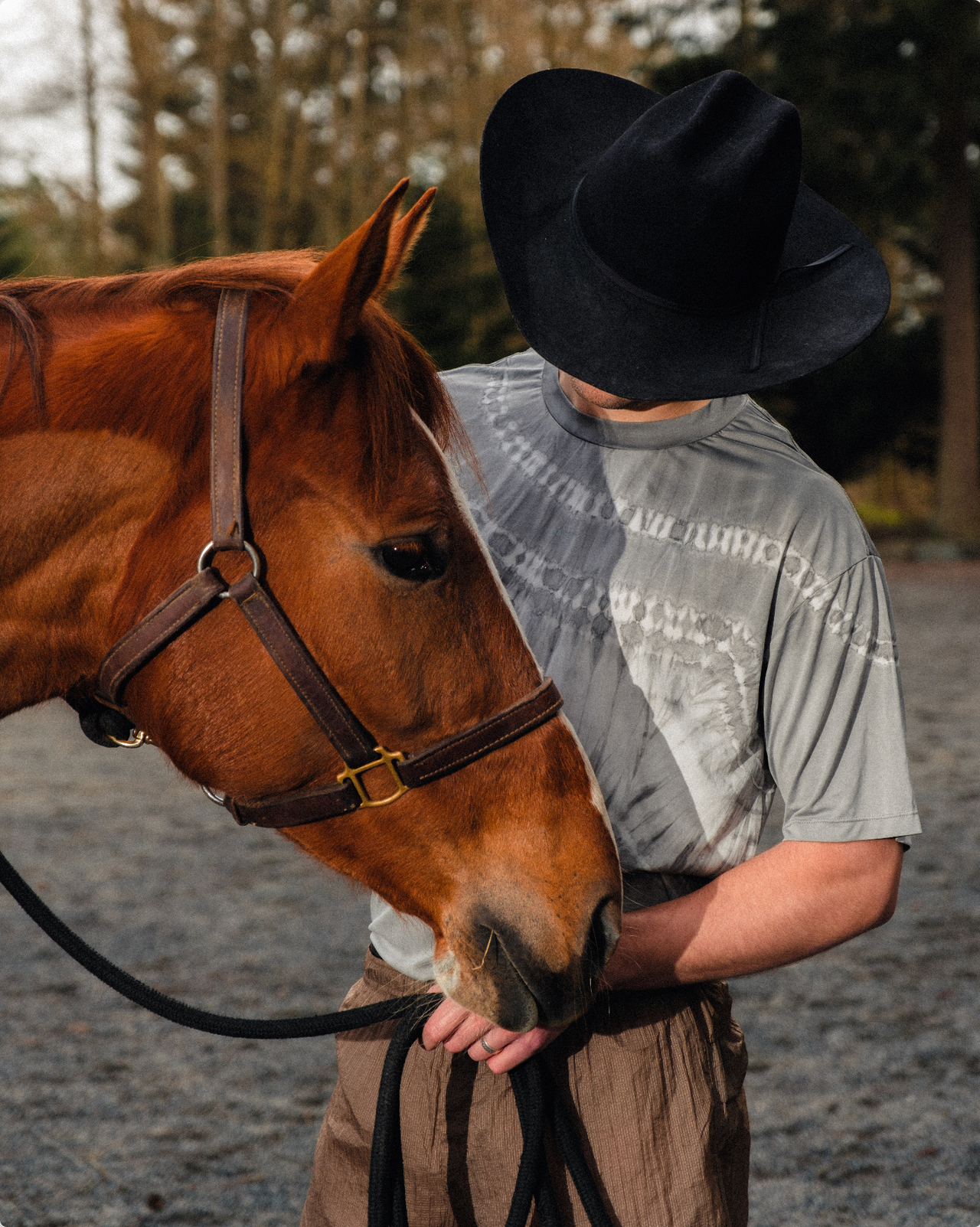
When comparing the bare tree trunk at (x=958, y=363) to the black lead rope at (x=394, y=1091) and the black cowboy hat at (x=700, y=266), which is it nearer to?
the black cowboy hat at (x=700, y=266)

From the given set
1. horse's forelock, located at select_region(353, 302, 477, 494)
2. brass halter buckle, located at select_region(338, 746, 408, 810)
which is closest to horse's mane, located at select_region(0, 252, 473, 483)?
horse's forelock, located at select_region(353, 302, 477, 494)

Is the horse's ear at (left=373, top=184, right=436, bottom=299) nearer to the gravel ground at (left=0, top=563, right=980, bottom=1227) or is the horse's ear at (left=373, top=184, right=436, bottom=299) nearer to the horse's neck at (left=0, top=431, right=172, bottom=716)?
the horse's neck at (left=0, top=431, right=172, bottom=716)

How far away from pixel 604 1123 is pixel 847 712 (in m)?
0.64

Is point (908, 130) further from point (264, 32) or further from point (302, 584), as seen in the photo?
point (302, 584)

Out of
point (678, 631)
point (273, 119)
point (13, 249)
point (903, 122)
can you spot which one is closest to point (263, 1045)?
point (678, 631)

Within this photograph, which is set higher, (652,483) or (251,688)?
(652,483)

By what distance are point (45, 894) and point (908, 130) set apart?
16510 mm

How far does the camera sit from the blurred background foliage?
16000 millimetres

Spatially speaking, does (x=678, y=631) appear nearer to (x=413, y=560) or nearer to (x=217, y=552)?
(x=413, y=560)

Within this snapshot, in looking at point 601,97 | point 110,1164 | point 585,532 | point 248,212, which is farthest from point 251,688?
point 248,212

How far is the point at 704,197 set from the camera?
1358mm

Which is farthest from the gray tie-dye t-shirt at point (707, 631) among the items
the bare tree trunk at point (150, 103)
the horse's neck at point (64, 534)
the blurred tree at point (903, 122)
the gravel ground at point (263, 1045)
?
the blurred tree at point (903, 122)

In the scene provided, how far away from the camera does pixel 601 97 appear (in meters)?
1.68

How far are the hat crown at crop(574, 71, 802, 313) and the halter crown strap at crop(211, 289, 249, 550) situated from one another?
0.51 metres
